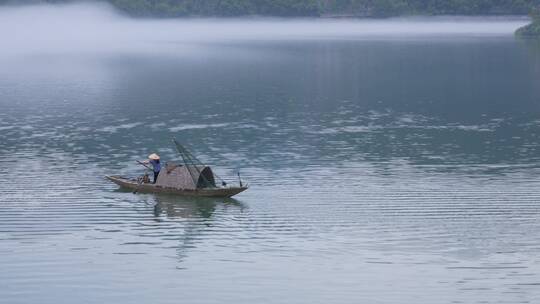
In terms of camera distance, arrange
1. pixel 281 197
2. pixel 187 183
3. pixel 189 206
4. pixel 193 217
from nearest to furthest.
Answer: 1. pixel 193 217
2. pixel 189 206
3. pixel 187 183
4. pixel 281 197

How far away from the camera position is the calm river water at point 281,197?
44.6 meters

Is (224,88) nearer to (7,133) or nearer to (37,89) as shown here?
(37,89)

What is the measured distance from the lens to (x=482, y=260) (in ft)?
154

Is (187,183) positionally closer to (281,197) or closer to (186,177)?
(186,177)

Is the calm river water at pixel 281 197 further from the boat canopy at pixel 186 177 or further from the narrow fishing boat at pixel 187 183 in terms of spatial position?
the boat canopy at pixel 186 177

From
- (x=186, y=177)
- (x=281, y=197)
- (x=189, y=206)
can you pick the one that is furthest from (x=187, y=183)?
(x=281, y=197)

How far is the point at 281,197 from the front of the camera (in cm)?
5959

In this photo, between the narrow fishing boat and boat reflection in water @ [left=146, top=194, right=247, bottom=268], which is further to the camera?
the narrow fishing boat

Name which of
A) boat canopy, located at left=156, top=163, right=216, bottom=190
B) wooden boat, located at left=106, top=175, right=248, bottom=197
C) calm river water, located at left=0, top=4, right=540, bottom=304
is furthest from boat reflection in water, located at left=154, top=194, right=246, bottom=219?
boat canopy, located at left=156, top=163, right=216, bottom=190

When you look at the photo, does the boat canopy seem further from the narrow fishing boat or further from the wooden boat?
the wooden boat

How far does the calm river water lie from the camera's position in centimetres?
4462

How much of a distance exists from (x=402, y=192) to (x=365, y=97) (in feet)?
169

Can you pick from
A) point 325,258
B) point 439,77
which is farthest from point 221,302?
point 439,77

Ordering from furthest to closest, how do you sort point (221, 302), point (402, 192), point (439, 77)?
point (439, 77) → point (402, 192) → point (221, 302)
